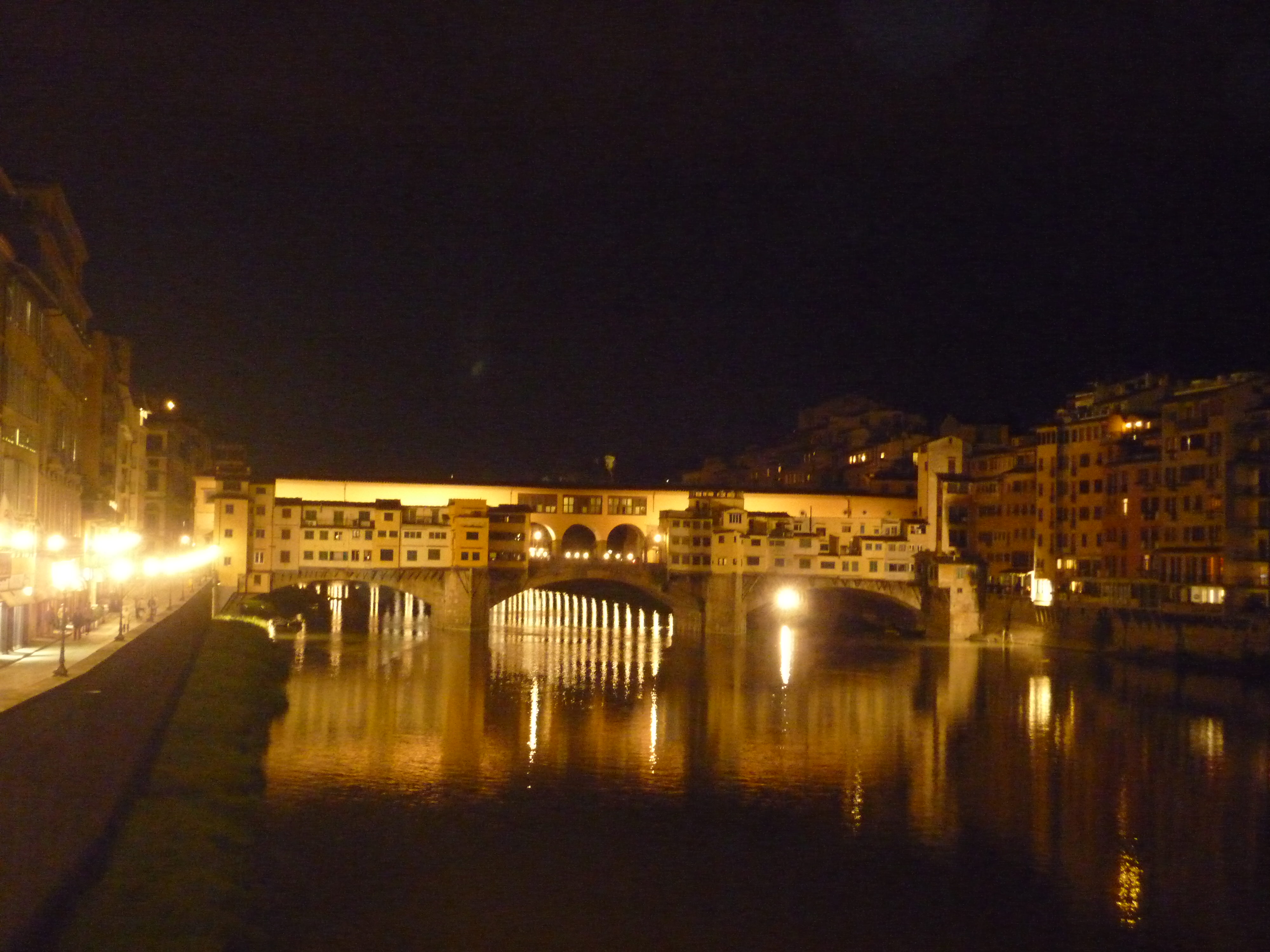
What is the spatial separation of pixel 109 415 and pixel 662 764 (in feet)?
64.0

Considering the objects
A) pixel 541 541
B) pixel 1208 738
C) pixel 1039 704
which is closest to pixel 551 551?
pixel 541 541

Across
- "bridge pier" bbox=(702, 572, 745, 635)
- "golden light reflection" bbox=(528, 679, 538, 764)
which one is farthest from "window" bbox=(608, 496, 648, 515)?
"golden light reflection" bbox=(528, 679, 538, 764)

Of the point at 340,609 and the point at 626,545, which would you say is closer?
the point at 340,609

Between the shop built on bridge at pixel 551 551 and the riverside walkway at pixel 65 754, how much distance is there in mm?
20844

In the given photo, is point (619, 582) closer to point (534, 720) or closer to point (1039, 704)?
point (1039, 704)

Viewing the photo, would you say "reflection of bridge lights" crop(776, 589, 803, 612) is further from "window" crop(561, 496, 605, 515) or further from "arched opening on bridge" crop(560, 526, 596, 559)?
"arched opening on bridge" crop(560, 526, 596, 559)

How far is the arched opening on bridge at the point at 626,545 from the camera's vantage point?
4584 centimetres

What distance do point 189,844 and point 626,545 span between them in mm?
40152

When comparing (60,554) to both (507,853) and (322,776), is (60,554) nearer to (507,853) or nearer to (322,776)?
(322,776)

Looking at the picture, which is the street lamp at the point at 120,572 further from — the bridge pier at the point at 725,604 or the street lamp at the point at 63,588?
the bridge pier at the point at 725,604

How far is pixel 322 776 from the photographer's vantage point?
1684 cm

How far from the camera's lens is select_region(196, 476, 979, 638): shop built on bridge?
3928 cm

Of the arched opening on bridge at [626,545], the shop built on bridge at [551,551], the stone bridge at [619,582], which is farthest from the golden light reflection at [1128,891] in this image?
the arched opening on bridge at [626,545]

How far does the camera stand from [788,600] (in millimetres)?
44000
